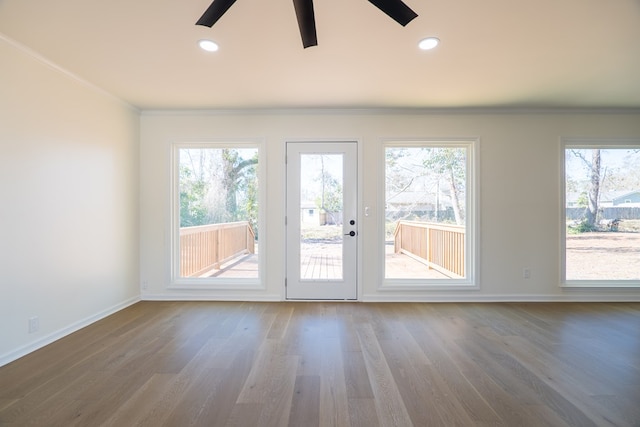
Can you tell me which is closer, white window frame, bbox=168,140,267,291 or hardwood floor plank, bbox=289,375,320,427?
hardwood floor plank, bbox=289,375,320,427

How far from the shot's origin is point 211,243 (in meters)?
4.16

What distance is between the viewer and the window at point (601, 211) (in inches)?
157

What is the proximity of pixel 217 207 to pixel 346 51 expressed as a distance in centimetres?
265

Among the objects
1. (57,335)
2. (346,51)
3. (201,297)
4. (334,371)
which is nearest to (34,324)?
(57,335)

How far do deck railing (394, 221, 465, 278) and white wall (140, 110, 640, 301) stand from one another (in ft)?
1.02

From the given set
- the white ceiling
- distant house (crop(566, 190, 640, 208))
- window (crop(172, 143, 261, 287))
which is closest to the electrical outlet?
window (crop(172, 143, 261, 287))

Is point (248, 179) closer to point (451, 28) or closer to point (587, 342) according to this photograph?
point (451, 28)

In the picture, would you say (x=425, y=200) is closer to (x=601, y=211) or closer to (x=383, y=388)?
(x=601, y=211)

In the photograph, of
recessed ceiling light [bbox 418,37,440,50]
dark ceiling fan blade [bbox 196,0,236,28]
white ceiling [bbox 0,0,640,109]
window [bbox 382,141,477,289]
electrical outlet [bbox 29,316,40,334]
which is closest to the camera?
dark ceiling fan blade [bbox 196,0,236,28]

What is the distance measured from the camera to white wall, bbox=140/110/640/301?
3.91m

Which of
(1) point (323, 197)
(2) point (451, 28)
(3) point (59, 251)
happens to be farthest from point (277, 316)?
(2) point (451, 28)

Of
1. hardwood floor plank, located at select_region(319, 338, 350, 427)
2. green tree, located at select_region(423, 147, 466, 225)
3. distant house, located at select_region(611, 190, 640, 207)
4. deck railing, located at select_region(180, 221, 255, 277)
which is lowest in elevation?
hardwood floor plank, located at select_region(319, 338, 350, 427)

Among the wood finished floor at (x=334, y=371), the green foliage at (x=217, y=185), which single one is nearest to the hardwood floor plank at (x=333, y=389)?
the wood finished floor at (x=334, y=371)

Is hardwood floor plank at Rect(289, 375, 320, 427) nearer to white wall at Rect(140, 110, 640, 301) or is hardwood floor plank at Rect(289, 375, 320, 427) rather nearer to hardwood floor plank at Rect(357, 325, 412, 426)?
hardwood floor plank at Rect(357, 325, 412, 426)
